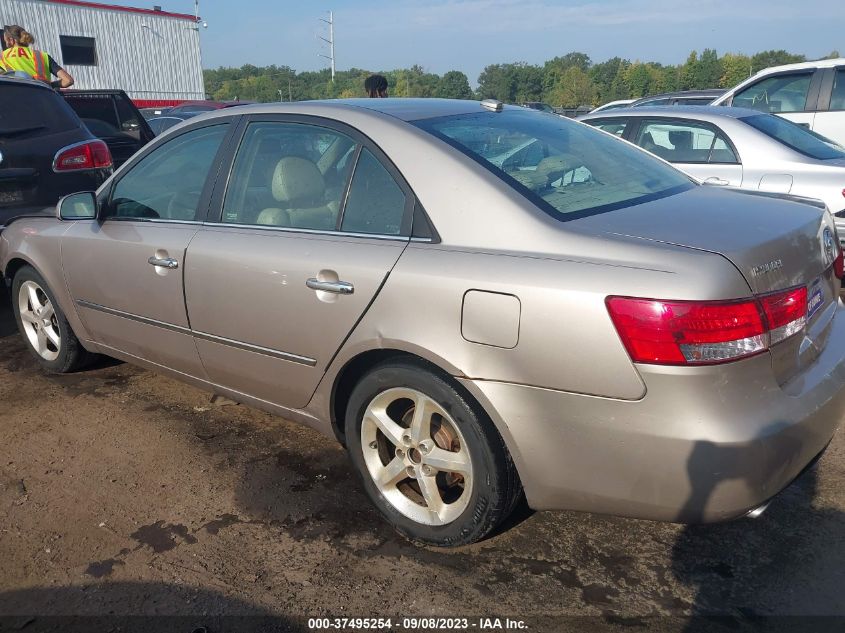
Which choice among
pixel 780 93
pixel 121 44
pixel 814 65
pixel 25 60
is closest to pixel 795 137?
pixel 814 65

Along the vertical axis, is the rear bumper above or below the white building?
below

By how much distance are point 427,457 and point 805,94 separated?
27.7ft

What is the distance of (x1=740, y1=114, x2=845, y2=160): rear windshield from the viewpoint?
609 cm

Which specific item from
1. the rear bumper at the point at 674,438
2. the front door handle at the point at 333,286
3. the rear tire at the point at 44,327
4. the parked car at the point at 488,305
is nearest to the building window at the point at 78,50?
the rear tire at the point at 44,327

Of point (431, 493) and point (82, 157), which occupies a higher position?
point (82, 157)

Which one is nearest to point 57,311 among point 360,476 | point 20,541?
point 20,541

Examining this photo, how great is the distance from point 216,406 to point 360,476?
1470 mm

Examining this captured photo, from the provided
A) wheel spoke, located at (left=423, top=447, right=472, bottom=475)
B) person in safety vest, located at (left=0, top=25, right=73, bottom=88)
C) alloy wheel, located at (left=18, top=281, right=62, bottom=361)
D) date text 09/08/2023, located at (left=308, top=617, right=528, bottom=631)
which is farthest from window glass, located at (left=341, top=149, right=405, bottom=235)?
person in safety vest, located at (left=0, top=25, right=73, bottom=88)

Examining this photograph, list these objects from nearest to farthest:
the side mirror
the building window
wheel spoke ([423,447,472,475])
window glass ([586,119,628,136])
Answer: wheel spoke ([423,447,472,475]) → the side mirror → window glass ([586,119,628,136]) → the building window

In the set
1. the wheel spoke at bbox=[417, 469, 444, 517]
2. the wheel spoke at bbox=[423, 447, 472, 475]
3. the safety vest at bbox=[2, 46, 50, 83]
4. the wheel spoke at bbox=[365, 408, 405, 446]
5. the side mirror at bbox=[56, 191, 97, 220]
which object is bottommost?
the wheel spoke at bbox=[417, 469, 444, 517]

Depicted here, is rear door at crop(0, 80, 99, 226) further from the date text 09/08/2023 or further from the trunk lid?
the trunk lid

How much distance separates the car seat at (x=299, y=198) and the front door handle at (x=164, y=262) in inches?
19.6

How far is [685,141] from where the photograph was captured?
6.61m

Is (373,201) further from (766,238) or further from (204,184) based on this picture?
(766,238)
